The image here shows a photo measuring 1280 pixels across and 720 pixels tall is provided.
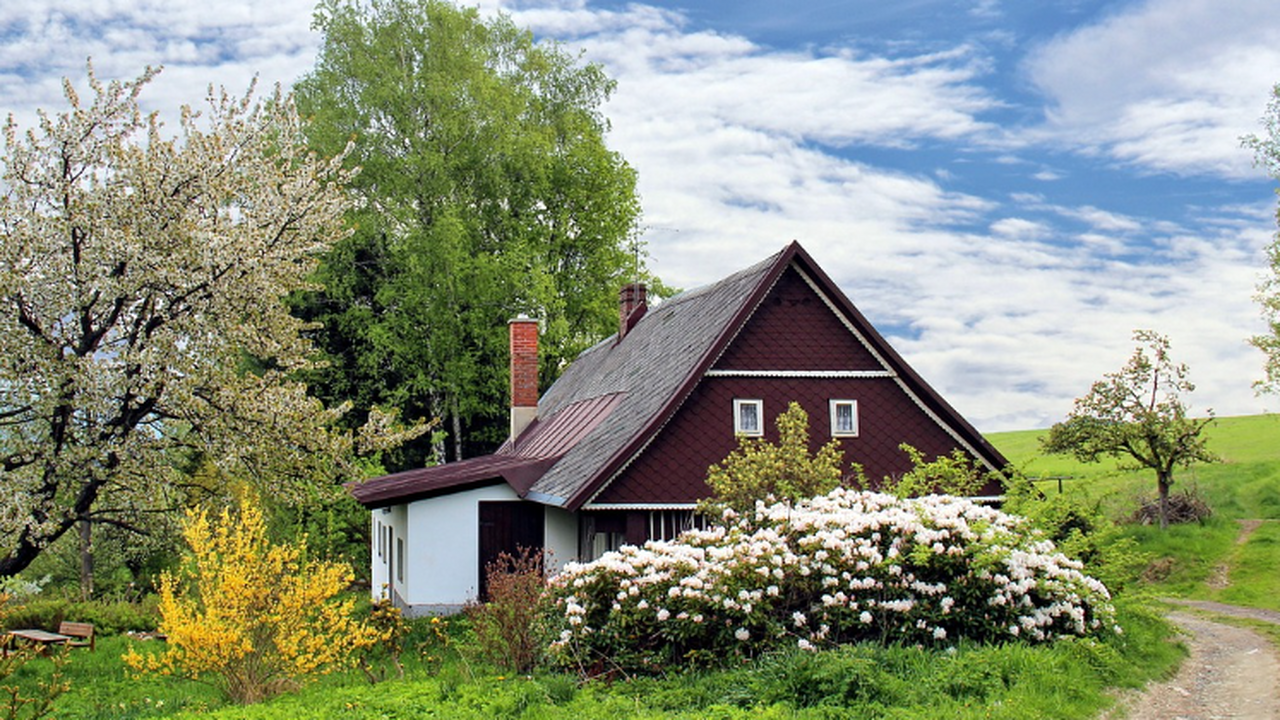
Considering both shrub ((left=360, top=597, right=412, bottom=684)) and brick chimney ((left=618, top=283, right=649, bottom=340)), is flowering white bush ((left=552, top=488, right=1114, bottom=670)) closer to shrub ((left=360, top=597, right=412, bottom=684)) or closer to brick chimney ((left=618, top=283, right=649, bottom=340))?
shrub ((left=360, top=597, right=412, bottom=684))

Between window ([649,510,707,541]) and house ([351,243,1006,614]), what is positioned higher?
house ([351,243,1006,614])

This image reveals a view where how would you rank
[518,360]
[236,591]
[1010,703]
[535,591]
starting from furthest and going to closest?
1. [518,360]
2. [535,591]
3. [236,591]
4. [1010,703]

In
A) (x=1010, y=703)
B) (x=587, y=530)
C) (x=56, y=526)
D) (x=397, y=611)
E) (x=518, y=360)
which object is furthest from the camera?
(x=518, y=360)

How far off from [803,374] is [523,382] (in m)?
11.4

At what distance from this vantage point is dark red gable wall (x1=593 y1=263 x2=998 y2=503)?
711 inches

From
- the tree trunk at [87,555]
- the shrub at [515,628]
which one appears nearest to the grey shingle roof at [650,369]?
the shrub at [515,628]

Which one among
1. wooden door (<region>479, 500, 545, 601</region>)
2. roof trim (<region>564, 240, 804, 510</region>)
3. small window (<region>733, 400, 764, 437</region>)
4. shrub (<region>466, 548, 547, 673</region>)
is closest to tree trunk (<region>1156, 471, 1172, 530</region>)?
small window (<region>733, 400, 764, 437</region>)

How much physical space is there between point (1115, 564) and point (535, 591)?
6.74m

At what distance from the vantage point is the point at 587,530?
19891 mm

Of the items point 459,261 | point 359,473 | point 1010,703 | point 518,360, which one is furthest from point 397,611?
point 459,261

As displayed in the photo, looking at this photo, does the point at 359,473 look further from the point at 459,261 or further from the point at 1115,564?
the point at 459,261

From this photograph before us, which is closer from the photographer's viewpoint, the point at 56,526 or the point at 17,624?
the point at 56,526

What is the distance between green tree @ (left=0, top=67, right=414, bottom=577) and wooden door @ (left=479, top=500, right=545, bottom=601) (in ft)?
15.4

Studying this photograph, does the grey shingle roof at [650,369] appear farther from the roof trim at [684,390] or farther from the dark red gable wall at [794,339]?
the dark red gable wall at [794,339]
